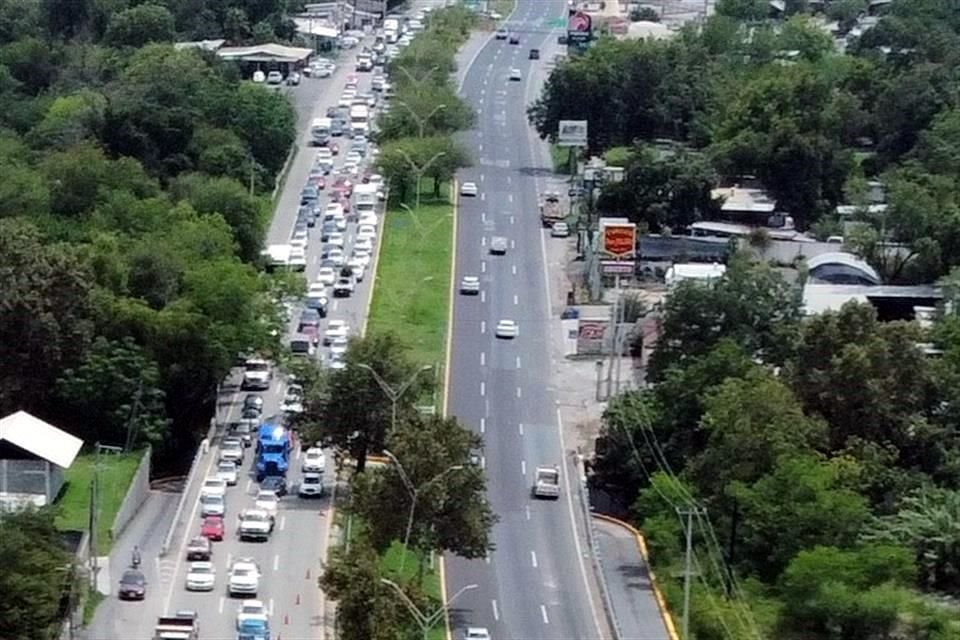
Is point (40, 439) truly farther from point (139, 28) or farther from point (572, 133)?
point (139, 28)

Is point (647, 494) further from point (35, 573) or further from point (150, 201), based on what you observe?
point (150, 201)

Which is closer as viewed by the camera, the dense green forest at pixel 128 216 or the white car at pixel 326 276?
the dense green forest at pixel 128 216

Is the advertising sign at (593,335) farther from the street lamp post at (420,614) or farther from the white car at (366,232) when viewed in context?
the street lamp post at (420,614)

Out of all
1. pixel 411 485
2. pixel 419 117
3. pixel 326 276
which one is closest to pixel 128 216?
pixel 326 276

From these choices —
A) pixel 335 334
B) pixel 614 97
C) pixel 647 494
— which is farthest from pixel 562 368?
pixel 614 97

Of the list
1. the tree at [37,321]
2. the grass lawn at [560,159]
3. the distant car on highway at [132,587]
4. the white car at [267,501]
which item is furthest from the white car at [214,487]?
the grass lawn at [560,159]

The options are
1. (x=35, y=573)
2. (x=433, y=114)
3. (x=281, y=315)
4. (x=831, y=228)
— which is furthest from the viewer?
(x=433, y=114)

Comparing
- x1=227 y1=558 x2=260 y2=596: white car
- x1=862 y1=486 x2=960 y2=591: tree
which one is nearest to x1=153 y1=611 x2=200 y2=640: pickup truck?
x1=227 y1=558 x2=260 y2=596: white car
